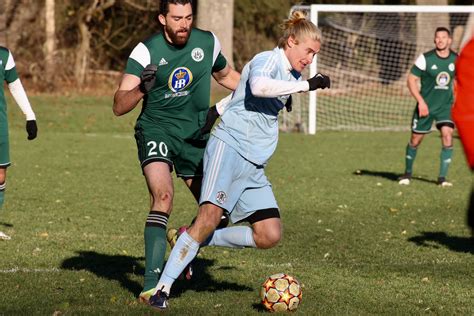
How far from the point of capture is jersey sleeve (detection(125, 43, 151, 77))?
6621 mm

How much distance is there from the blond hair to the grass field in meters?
1.78

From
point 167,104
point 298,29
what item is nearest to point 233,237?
point 167,104

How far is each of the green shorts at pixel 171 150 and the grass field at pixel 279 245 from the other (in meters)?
0.89

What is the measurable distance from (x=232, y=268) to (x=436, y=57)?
282 inches

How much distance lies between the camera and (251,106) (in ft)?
21.1

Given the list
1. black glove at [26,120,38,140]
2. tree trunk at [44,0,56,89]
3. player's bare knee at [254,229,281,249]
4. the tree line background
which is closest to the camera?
player's bare knee at [254,229,281,249]

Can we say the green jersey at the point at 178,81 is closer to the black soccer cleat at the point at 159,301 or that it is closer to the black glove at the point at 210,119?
the black glove at the point at 210,119

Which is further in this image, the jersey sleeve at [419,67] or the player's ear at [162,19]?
the jersey sleeve at [419,67]

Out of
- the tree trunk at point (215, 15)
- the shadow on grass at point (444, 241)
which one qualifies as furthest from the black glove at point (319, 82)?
the tree trunk at point (215, 15)

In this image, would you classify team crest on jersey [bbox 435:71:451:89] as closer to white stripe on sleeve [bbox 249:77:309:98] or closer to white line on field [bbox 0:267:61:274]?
white line on field [bbox 0:267:61:274]

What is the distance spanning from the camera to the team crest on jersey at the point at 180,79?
678cm

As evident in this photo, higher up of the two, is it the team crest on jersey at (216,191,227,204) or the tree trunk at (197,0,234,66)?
the team crest on jersey at (216,191,227,204)

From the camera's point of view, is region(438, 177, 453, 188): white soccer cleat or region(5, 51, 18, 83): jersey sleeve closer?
region(5, 51, 18, 83): jersey sleeve

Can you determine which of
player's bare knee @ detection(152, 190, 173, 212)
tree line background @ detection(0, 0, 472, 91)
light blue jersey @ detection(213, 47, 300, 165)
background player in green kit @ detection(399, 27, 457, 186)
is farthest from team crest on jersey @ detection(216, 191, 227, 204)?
tree line background @ detection(0, 0, 472, 91)
